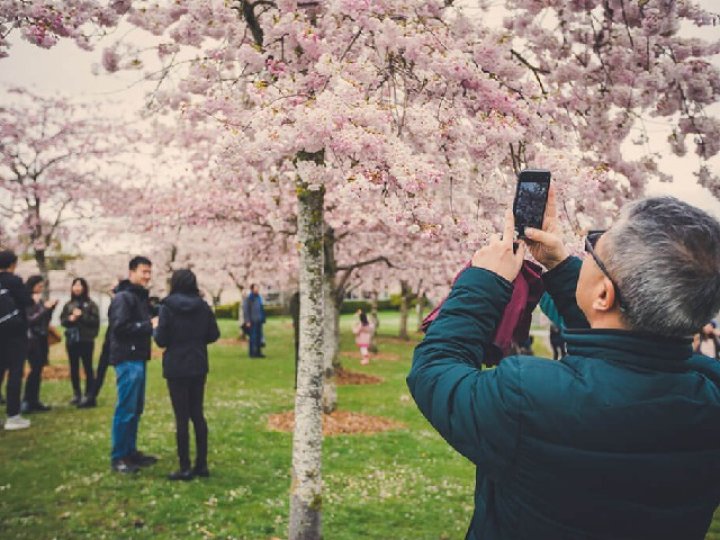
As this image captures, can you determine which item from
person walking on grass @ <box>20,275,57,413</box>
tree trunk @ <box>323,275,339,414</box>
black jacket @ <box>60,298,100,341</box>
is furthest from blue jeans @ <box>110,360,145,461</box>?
tree trunk @ <box>323,275,339,414</box>

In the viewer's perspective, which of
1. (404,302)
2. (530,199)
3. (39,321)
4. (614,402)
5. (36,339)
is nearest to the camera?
(614,402)

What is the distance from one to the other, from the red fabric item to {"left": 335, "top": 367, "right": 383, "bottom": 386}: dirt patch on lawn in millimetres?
13269

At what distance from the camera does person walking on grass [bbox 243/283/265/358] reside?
19.1 m

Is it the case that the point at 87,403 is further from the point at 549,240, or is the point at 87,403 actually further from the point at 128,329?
the point at 549,240

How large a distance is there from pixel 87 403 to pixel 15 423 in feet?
6.32

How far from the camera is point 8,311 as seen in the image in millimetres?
7461

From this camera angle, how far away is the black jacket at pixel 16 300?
7539mm

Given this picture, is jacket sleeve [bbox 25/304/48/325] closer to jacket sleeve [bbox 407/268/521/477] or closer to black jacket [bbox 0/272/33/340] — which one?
black jacket [bbox 0/272/33/340]

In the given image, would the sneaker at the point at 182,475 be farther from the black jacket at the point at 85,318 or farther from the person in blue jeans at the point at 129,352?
the black jacket at the point at 85,318

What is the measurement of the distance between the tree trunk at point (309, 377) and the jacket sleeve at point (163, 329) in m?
2.12

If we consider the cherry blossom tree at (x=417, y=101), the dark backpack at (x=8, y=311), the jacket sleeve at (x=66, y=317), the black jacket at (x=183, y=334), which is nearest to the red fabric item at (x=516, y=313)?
the cherry blossom tree at (x=417, y=101)

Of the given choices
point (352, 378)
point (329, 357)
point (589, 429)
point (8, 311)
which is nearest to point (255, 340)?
point (352, 378)

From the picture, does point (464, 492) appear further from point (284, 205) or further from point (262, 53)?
Result: point (284, 205)

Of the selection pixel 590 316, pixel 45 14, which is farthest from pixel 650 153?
pixel 45 14
